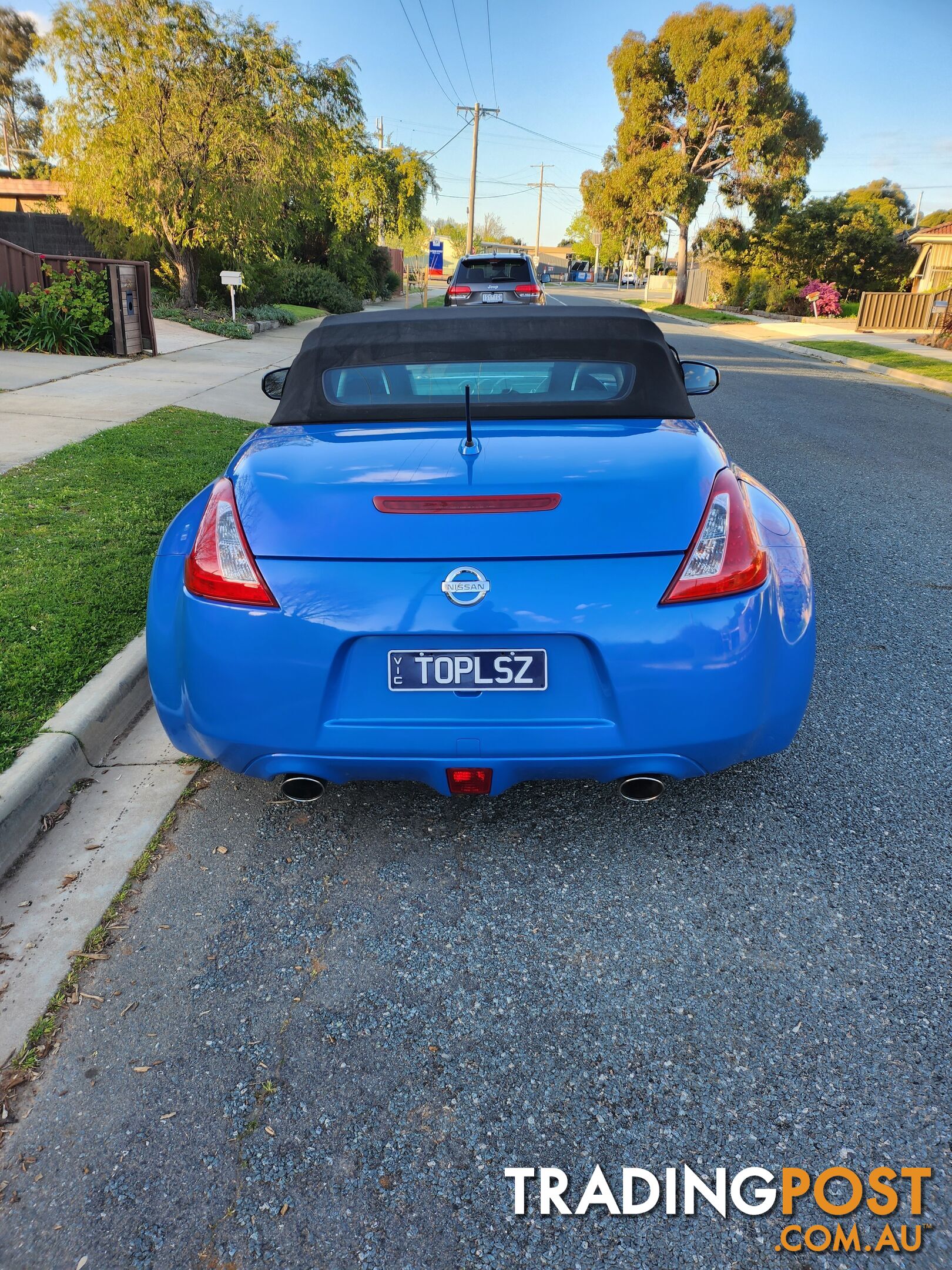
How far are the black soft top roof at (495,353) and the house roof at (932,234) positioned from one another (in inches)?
1717

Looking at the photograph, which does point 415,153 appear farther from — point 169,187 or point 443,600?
point 443,600

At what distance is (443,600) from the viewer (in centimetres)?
224

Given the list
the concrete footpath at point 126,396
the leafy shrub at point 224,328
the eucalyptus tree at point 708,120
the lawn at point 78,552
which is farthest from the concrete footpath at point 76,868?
the eucalyptus tree at point 708,120

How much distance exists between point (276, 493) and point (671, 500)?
3.44 feet

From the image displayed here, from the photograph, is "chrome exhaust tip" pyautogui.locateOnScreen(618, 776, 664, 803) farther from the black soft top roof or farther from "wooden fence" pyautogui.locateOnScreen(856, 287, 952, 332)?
"wooden fence" pyautogui.locateOnScreen(856, 287, 952, 332)

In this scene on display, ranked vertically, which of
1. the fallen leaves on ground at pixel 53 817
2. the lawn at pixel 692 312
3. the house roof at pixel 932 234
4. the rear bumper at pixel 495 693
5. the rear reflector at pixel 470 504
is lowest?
the lawn at pixel 692 312

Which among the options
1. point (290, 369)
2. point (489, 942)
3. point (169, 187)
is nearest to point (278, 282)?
point (169, 187)

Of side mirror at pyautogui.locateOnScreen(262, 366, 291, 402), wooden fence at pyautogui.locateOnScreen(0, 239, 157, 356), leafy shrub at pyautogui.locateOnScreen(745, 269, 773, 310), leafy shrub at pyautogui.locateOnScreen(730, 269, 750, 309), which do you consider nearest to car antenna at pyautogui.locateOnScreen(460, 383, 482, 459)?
side mirror at pyautogui.locateOnScreen(262, 366, 291, 402)

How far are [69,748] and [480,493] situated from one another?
5.75 feet

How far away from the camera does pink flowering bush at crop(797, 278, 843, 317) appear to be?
35.4m

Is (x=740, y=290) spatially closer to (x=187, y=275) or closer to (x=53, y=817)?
(x=187, y=275)

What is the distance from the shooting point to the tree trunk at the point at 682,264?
48.7 metres

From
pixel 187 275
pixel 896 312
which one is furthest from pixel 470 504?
pixel 896 312

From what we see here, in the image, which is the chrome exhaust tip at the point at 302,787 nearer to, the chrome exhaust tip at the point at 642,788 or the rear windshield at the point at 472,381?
the chrome exhaust tip at the point at 642,788
